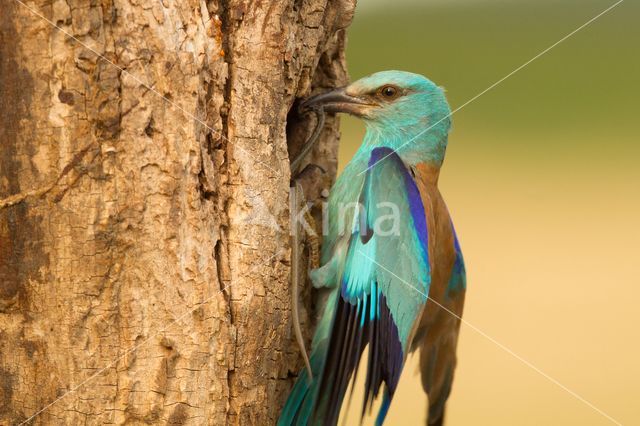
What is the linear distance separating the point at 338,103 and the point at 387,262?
2.08 feet

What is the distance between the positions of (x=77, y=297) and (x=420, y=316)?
43.7 inches

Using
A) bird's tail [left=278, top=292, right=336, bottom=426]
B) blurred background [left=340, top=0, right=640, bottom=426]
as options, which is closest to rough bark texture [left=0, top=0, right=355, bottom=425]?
bird's tail [left=278, top=292, right=336, bottom=426]

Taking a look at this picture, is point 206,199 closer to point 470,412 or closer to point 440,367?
point 440,367

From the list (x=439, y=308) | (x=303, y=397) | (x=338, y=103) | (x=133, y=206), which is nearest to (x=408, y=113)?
(x=338, y=103)

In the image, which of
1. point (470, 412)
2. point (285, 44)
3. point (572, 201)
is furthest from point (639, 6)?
point (285, 44)

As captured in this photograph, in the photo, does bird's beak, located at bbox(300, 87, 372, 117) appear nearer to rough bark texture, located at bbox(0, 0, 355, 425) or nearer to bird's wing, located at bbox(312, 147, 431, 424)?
bird's wing, located at bbox(312, 147, 431, 424)

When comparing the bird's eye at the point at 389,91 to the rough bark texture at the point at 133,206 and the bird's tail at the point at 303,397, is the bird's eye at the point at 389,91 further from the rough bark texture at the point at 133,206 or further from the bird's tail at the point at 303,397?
the bird's tail at the point at 303,397

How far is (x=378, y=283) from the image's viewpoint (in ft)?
9.95

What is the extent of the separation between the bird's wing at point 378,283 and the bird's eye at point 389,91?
1.34 feet

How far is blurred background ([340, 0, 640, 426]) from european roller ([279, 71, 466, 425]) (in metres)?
2.05

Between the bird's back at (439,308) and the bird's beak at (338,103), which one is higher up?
the bird's beak at (338,103)

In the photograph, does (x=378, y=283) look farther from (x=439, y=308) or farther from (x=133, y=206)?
(x=133, y=206)

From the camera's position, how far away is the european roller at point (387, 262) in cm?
296

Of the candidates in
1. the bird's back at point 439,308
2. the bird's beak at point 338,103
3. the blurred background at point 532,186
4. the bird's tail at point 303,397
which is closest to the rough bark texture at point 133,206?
the bird's tail at point 303,397
